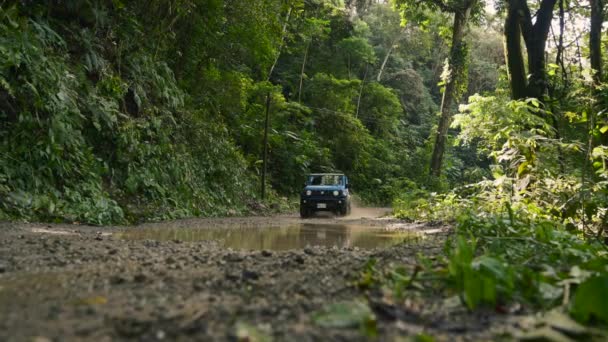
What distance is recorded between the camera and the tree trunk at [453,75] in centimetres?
2177

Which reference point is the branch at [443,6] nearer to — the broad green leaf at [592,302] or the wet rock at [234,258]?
the wet rock at [234,258]

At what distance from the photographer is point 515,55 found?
38.5ft

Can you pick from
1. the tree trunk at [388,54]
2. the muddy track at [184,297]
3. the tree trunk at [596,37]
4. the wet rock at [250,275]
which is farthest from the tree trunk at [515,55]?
the tree trunk at [388,54]

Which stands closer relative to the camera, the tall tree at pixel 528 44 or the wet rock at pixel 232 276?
the wet rock at pixel 232 276

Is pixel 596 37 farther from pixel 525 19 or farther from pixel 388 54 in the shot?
pixel 388 54

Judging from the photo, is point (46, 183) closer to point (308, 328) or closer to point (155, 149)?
point (155, 149)

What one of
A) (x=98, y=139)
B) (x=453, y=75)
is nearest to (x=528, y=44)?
(x=453, y=75)

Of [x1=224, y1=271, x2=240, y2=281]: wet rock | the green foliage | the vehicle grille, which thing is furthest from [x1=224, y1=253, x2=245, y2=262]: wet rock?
the vehicle grille

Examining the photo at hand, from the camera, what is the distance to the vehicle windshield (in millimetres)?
17312

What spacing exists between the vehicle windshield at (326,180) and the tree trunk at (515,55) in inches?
277

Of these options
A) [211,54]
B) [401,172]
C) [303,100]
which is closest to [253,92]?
[211,54]

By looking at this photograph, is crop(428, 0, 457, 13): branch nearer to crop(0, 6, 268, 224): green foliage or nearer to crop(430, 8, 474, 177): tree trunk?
crop(430, 8, 474, 177): tree trunk

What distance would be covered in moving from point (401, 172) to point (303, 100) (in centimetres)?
871

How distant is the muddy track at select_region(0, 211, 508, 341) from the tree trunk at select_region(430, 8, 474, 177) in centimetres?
1878
